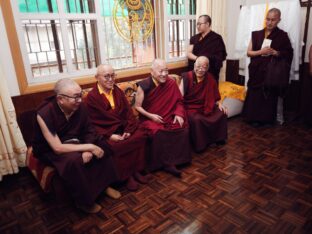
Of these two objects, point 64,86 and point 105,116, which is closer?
point 64,86

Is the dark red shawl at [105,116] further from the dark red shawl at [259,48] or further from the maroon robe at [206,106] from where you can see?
the dark red shawl at [259,48]

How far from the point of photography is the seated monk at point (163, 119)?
2473 mm

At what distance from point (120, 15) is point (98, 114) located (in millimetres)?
1619

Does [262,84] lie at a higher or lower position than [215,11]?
lower

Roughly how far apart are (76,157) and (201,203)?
3.43 feet

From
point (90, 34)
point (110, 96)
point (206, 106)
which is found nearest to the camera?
point (110, 96)

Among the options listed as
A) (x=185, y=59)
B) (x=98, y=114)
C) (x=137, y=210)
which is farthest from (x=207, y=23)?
(x=137, y=210)

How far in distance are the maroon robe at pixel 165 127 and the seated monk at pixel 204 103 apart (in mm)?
246

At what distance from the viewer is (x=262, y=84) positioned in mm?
3406

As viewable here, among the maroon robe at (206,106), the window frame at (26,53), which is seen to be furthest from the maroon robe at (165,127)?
the window frame at (26,53)

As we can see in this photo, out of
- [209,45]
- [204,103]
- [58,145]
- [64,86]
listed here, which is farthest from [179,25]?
[58,145]

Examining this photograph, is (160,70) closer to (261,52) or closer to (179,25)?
(261,52)

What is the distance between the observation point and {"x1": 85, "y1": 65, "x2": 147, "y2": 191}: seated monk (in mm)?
2223

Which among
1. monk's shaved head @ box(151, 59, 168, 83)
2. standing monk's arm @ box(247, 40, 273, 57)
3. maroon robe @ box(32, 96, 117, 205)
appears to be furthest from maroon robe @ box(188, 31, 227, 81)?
maroon robe @ box(32, 96, 117, 205)
